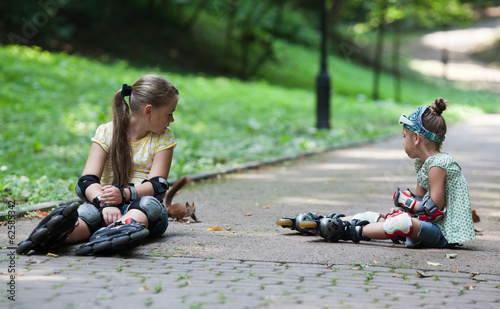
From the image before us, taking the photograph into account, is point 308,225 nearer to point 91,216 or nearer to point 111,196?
point 111,196

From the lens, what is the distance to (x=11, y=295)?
329 cm

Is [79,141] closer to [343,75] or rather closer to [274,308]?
[274,308]

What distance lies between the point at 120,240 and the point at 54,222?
41cm

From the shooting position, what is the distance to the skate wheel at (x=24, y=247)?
4145 millimetres

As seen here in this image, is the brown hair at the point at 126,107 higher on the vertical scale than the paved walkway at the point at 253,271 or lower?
higher

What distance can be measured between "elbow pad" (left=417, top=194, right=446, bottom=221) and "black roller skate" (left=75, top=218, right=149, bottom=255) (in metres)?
1.98

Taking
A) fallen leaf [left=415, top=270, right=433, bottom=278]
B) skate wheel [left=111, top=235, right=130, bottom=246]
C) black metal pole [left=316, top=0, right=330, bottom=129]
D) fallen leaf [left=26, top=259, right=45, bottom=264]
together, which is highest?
black metal pole [left=316, top=0, right=330, bottom=129]

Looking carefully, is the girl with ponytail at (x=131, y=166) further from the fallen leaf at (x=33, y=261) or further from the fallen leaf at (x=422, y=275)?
the fallen leaf at (x=422, y=275)

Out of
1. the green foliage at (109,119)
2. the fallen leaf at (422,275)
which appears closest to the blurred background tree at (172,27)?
the green foliage at (109,119)

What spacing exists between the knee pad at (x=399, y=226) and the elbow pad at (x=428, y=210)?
0.45 feet

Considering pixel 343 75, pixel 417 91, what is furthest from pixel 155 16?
pixel 417 91

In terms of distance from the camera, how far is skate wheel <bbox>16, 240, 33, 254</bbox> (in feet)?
13.6

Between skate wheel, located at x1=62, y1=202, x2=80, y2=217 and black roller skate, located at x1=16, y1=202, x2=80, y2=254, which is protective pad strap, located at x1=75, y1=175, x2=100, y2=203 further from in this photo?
skate wheel, located at x1=62, y1=202, x2=80, y2=217

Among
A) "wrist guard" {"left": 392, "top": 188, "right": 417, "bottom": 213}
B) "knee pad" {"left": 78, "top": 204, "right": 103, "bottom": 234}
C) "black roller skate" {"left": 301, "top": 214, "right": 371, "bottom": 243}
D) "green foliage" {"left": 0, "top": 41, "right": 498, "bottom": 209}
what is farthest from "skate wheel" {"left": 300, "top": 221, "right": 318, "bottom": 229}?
"green foliage" {"left": 0, "top": 41, "right": 498, "bottom": 209}
